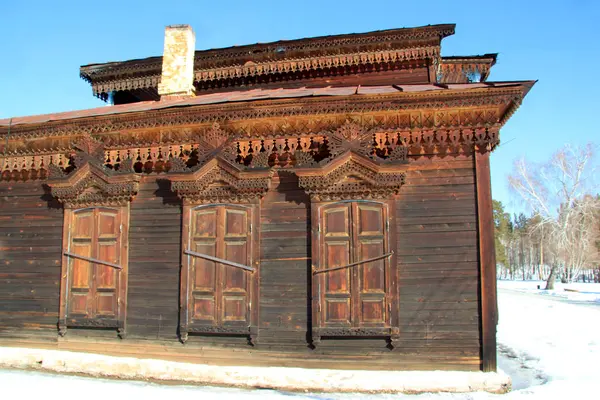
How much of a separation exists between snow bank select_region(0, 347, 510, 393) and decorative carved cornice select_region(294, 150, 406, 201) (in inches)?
→ 102

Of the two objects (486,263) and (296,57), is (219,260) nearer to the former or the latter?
(486,263)

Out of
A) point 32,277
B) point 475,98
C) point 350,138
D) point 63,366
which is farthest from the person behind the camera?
point 32,277

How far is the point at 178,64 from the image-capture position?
9523mm

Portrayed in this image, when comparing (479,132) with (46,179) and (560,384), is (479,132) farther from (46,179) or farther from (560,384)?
(46,179)

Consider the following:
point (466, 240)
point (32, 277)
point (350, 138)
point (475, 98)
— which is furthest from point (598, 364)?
point (32, 277)

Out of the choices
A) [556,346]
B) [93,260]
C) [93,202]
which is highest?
[93,202]

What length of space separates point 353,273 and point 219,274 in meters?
2.15

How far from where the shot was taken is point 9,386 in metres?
6.70

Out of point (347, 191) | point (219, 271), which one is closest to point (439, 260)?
point (347, 191)

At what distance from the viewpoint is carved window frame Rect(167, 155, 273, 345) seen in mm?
7297

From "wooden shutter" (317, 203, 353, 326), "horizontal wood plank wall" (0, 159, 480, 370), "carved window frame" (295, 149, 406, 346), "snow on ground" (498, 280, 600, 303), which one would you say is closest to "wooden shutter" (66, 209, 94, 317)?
"horizontal wood plank wall" (0, 159, 480, 370)

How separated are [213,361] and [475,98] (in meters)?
5.63

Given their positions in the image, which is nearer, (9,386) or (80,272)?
(9,386)

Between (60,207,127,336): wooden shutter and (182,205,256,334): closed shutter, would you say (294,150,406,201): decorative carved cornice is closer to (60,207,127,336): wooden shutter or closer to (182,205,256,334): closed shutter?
(182,205,256,334): closed shutter
